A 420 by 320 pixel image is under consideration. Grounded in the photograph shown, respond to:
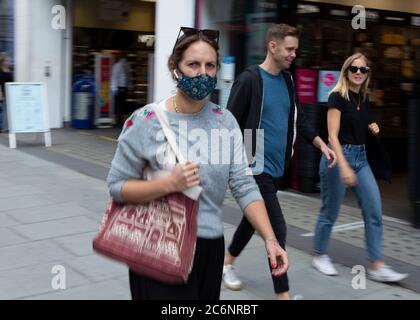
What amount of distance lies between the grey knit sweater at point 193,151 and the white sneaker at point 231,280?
6.73ft

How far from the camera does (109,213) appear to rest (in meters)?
2.62

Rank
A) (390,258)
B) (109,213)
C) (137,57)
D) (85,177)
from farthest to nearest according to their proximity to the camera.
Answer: (137,57) < (85,177) < (390,258) < (109,213)

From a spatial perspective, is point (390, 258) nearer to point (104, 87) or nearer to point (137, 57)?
point (104, 87)

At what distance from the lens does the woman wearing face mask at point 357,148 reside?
4895 millimetres

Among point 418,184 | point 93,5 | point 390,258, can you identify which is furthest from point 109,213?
point 93,5

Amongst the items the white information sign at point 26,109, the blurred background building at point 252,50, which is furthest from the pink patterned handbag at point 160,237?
the white information sign at point 26,109

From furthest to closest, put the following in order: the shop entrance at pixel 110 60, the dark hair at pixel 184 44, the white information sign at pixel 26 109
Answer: the shop entrance at pixel 110 60 → the white information sign at pixel 26 109 → the dark hair at pixel 184 44

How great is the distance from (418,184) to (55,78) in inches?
350

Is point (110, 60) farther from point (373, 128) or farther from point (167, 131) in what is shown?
point (167, 131)

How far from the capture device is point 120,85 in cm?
1449

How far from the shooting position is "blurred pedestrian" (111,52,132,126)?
14.4 m

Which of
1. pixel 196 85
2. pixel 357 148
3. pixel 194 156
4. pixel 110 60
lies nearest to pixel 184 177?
pixel 194 156

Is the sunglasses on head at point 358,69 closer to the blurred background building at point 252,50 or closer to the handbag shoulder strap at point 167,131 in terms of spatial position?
the blurred background building at point 252,50

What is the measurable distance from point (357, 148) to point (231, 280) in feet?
4.64
